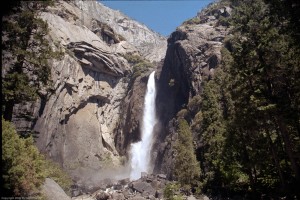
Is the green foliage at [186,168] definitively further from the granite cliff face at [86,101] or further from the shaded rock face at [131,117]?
the shaded rock face at [131,117]

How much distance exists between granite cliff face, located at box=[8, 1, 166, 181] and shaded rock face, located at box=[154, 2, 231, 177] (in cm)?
726

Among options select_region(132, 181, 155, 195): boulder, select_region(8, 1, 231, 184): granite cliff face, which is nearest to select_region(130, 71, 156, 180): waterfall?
select_region(8, 1, 231, 184): granite cliff face

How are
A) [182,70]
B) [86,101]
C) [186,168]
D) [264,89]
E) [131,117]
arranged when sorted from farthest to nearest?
[131,117] → [86,101] → [182,70] → [186,168] → [264,89]

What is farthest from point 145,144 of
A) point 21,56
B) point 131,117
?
point 21,56

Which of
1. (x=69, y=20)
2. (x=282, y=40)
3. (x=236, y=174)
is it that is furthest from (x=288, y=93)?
(x=69, y=20)

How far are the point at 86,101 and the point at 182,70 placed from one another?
75.0ft

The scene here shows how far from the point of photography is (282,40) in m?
19.9

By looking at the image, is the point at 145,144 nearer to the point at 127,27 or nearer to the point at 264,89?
the point at 264,89

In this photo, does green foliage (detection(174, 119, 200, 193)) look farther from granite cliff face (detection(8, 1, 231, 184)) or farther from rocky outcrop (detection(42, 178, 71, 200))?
rocky outcrop (detection(42, 178, 71, 200))

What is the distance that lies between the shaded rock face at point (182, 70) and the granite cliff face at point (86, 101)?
7256 mm

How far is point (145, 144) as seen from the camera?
72.7m

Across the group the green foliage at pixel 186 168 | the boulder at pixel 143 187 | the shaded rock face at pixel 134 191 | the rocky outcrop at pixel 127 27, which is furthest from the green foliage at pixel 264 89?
the rocky outcrop at pixel 127 27

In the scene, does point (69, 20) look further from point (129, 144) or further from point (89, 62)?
point (129, 144)

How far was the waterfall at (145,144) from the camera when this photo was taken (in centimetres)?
7000
